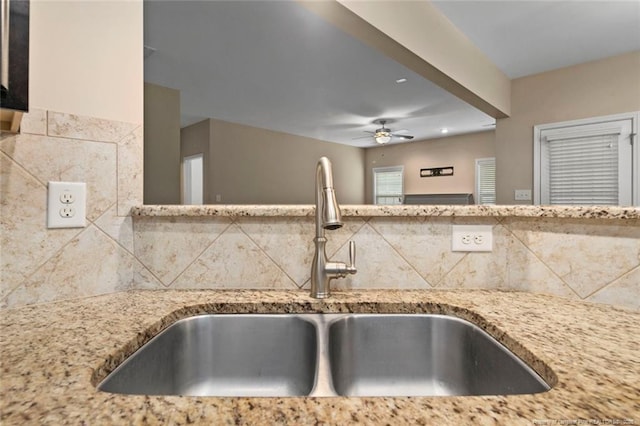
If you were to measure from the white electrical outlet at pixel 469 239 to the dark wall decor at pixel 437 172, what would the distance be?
170 inches

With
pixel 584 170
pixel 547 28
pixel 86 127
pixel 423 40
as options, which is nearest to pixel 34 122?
pixel 86 127

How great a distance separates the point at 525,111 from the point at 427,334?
3.52 metres

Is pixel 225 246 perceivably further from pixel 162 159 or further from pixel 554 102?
pixel 554 102

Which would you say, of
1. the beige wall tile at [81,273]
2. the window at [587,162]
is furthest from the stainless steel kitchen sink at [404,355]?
the window at [587,162]

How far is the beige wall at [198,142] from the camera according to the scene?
4.49m

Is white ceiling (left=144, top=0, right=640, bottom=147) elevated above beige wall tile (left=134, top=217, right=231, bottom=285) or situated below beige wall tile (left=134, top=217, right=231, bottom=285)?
above

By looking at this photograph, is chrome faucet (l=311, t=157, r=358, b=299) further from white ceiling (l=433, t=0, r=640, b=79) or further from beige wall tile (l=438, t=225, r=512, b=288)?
white ceiling (l=433, t=0, r=640, b=79)

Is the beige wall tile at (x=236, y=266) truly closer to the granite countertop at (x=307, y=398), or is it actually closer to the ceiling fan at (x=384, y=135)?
the granite countertop at (x=307, y=398)

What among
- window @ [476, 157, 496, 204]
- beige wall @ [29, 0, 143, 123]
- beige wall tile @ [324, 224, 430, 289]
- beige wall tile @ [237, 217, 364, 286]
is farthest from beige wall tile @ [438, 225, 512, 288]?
window @ [476, 157, 496, 204]

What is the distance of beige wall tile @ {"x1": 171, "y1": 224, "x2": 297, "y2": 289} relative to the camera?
818mm

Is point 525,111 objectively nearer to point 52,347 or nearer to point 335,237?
point 335,237

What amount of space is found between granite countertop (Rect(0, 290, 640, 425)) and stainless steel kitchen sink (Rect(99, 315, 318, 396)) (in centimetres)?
3

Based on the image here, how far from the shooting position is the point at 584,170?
3.01 meters

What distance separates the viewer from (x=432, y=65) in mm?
2006
